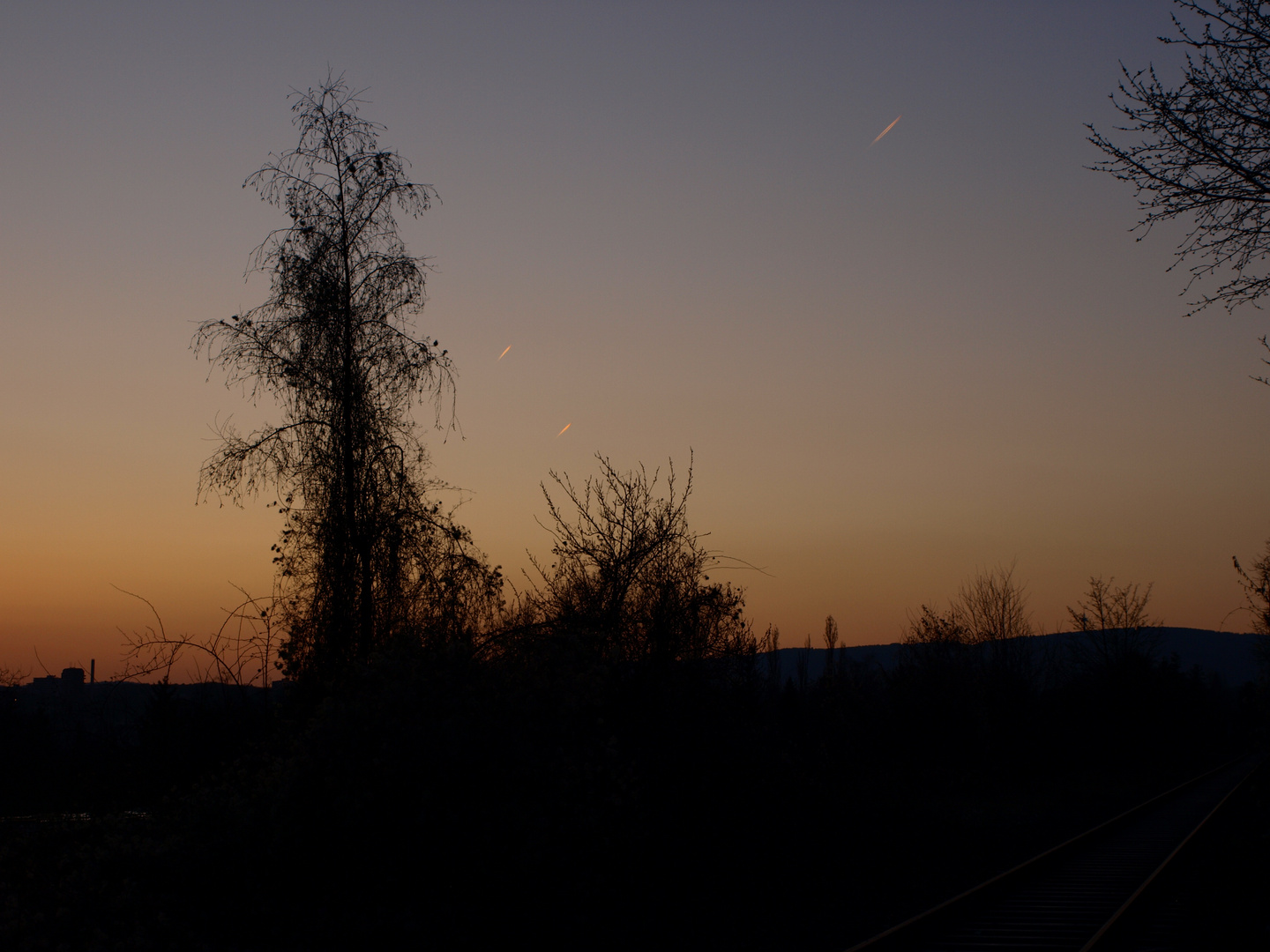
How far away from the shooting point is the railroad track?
993 cm

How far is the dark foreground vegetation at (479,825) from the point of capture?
9.52m

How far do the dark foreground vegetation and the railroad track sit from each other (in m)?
0.80

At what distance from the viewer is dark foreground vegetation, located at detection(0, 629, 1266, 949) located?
952 cm

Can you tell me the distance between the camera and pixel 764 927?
37.2 ft

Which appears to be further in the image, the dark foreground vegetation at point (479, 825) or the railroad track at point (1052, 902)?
the railroad track at point (1052, 902)

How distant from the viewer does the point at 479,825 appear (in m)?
9.96

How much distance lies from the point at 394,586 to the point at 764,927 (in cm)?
776

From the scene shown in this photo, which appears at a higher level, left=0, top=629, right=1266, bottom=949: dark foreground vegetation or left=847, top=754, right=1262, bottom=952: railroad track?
left=0, top=629, right=1266, bottom=949: dark foreground vegetation

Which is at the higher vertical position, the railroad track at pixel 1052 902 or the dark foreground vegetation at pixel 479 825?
the dark foreground vegetation at pixel 479 825

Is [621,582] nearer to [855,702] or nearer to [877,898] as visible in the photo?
[877,898]

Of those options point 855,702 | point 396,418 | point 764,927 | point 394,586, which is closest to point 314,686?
point 394,586

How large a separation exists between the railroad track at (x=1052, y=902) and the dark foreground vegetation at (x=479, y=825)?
0.80 meters

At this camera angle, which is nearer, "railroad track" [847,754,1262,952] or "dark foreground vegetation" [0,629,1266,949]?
"dark foreground vegetation" [0,629,1266,949]

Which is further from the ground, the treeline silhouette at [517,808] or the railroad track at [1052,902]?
the treeline silhouette at [517,808]
